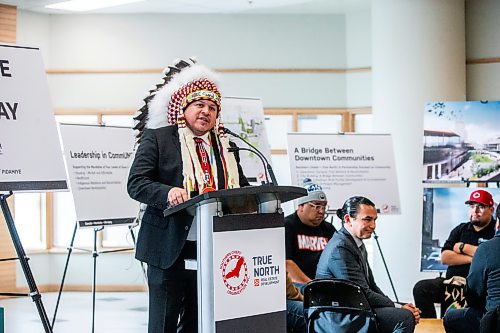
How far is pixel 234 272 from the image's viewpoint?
3.00 metres

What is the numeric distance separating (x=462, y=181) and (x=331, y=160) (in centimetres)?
111

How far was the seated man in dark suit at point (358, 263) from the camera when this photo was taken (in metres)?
4.76

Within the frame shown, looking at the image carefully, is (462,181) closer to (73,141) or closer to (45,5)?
(73,141)

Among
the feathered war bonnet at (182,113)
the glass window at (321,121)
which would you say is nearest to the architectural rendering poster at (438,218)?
the glass window at (321,121)

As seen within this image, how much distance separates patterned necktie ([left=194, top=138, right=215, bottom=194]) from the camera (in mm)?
3402

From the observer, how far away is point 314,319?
184 inches

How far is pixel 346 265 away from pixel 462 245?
76.0 inches

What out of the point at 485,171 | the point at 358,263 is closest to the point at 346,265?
the point at 358,263

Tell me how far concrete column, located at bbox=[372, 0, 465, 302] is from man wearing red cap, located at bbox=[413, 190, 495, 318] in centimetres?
255

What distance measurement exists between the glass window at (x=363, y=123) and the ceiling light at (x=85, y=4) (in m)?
2.87

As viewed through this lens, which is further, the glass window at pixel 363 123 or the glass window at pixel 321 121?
the glass window at pixel 321 121

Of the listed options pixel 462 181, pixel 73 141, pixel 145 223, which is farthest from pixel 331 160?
pixel 145 223

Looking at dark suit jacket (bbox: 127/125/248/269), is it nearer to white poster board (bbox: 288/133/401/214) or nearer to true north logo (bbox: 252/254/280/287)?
true north logo (bbox: 252/254/280/287)

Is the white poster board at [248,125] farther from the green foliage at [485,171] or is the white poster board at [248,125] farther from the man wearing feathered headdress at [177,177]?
the man wearing feathered headdress at [177,177]
